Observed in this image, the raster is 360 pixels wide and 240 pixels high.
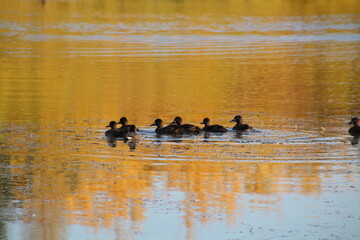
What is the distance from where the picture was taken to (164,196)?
11.8 metres

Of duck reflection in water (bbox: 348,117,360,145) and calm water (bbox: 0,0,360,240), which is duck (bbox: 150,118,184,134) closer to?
calm water (bbox: 0,0,360,240)

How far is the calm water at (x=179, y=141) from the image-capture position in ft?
35.1

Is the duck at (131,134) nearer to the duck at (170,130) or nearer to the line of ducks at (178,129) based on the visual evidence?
the line of ducks at (178,129)

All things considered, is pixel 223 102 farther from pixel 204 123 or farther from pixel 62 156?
pixel 62 156

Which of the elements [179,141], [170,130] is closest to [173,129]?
[170,130]

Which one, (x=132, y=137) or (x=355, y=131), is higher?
(x=355, y=131)

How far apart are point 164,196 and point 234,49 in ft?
86.3

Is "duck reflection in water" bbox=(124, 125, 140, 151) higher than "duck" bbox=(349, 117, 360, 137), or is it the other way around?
"duck" bbox=(349, 117, 360, 137)

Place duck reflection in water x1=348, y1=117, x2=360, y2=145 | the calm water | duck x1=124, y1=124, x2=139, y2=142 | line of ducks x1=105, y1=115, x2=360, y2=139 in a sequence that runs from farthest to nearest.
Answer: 1. line of ducks x1=105, y1=115, x2=360, y2=139
2. duck x1=124, y1=124, x2=139, y2=142
3. duck reflection in water x1=348, y1=117, x2=360, y2=145
4. the calm water

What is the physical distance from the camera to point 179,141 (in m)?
16.6

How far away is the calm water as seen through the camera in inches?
421

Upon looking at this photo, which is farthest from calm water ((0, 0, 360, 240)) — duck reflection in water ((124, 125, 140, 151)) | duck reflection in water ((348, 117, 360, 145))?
duck reflection in water ((124, 125, 140, 151))

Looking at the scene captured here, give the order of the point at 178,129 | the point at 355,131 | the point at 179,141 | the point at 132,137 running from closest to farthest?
the point at 179,141 → the point at 132,137 → the point at 355,131 → the point at 178,129

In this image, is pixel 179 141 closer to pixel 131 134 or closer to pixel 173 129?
pixel 173 129
